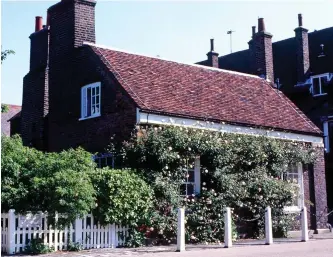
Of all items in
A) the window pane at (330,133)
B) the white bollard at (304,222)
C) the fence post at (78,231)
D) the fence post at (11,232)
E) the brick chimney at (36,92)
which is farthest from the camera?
the window pane at (330,133)

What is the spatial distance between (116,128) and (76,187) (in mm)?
5143

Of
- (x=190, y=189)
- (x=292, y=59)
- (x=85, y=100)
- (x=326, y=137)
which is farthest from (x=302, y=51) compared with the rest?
(x=190, y=189)

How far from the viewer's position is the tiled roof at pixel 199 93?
1800 centimetres

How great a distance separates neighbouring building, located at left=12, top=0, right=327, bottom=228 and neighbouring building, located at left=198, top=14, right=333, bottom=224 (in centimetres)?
299

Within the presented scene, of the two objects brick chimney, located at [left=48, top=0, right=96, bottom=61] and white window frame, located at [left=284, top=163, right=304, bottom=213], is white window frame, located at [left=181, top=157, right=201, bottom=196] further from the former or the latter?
brick chimney, located at [left=48, top=0, right=96, bottom=61]

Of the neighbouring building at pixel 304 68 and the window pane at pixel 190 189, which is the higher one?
the neighbouring building at pixel 304 68

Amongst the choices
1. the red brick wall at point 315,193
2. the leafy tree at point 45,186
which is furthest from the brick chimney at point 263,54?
the leafy tree at point 45,186

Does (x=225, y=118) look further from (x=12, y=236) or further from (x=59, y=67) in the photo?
(x=12, y=236)

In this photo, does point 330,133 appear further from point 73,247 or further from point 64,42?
point 73,247

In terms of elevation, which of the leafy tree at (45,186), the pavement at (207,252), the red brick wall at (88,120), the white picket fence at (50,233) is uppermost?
the red brick wall at (88,120)

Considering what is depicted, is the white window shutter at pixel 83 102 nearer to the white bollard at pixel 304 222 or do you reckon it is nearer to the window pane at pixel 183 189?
the window pane at pixel 183 189

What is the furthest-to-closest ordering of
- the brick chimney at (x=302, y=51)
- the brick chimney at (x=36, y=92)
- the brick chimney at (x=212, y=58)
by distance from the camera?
the brick chimney at (x=212, y=58) → the brick chimney at (x=302, y=51) → the brick chimney at (x=36, y=92)

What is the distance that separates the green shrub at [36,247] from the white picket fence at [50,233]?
122 millimetres

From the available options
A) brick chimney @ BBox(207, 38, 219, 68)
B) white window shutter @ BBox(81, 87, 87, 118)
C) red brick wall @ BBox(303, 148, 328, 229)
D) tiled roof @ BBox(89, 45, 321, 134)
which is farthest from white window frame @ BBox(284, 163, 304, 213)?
brick chimney @ BBox(207, 38, 219, 68)
